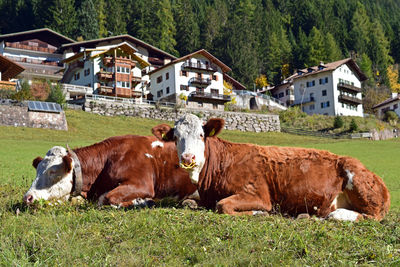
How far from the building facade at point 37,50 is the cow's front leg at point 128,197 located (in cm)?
8062

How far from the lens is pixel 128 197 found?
842 cm

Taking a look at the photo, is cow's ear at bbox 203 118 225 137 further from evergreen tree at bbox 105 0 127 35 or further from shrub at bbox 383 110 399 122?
evergreen tree at bbox 105 0 127 35

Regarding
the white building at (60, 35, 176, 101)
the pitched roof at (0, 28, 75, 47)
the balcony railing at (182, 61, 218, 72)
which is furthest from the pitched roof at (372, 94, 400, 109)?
the pitched roof at (0, 28, 75, 47)

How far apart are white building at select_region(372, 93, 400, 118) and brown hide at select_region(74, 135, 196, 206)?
313ft

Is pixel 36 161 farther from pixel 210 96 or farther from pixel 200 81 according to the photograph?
pixel 200 81

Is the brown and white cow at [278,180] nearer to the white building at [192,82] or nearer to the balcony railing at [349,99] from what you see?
the white building at [192,82]

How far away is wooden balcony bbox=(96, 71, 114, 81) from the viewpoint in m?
71.8

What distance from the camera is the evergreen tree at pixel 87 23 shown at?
105 m

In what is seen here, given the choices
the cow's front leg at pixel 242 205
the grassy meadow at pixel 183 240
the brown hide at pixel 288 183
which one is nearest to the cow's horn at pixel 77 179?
the grassy meadow at pixel 183 240

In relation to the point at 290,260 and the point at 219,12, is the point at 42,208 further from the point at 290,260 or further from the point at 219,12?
the point at 219,12

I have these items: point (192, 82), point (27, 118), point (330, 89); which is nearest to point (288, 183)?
point (27, 118)

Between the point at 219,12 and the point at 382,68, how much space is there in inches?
1938

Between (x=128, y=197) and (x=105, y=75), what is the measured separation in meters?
65.7

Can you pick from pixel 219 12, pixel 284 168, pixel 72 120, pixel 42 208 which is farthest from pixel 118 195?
pixel 219 12
